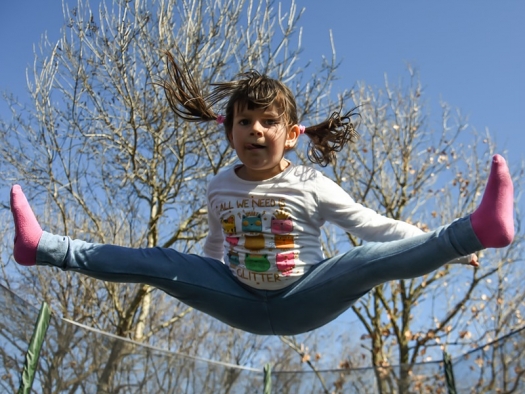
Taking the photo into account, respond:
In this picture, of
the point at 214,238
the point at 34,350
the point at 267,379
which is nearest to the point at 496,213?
the point at 214,238

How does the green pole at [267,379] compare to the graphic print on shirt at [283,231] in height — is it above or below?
above

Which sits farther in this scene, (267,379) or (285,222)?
(267,379)

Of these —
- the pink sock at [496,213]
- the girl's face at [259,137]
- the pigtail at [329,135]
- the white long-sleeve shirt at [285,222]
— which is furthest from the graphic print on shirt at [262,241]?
the pink sock at [496,213]

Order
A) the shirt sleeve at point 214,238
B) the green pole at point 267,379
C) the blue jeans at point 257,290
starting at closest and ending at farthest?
the blue jeans at point 257,290 < the shirt sleeve at point 214,238 < the green pole at point 267,379

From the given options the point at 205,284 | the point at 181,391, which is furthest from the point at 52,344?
the point at 205,284

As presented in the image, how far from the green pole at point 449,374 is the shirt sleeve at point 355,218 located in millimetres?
1679

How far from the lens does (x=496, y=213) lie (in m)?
1.46

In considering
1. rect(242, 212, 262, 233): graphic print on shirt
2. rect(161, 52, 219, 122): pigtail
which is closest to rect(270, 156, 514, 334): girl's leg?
rect(242, 212, 262, 233): graphic print on shirt

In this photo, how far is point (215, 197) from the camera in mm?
Result: 2004

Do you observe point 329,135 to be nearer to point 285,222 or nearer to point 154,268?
point 285,222

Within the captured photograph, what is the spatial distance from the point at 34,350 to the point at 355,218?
1.45 metres

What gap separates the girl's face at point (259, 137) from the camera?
1.88 m

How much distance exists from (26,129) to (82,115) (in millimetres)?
589

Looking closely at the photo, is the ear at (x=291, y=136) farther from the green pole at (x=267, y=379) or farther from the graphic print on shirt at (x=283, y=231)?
the green pole at (x=267, y=379)
